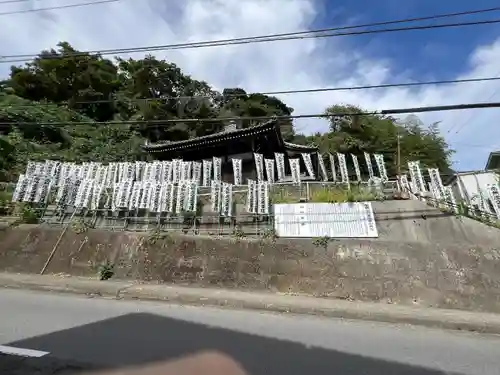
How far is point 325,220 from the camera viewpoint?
40.4ft

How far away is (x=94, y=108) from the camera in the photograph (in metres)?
39.6

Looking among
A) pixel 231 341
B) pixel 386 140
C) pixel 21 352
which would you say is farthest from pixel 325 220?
pixel 386 140

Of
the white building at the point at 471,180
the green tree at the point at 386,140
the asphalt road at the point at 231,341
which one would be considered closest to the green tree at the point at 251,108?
the green tree at the point at 386,140

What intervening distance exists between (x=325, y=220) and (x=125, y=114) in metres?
31.7

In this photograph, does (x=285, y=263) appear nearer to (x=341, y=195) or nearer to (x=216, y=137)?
(x=341, y=195)

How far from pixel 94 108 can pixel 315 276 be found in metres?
36.9

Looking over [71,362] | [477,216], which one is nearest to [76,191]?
[71,362]

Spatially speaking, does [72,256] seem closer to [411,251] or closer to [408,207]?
[411,251]

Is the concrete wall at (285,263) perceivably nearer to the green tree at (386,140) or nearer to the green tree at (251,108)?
the green tree at (386,140)

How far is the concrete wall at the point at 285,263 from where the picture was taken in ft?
31.0

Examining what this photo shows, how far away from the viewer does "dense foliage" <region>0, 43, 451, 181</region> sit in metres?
25.9

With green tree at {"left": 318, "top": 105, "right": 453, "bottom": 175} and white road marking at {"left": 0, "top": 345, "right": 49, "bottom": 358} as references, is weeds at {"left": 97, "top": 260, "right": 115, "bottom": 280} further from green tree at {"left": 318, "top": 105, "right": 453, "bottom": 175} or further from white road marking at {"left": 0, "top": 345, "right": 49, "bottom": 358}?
green tree at {"left": 318, "top": 105, "right": 453, "bottom": 175}

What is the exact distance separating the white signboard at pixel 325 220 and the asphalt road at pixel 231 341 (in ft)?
15.3

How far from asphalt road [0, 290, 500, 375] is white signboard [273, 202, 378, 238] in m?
4.65
